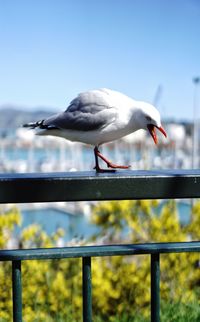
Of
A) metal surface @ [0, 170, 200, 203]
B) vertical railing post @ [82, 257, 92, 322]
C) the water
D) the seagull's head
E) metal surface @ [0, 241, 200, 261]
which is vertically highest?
the seagull's head

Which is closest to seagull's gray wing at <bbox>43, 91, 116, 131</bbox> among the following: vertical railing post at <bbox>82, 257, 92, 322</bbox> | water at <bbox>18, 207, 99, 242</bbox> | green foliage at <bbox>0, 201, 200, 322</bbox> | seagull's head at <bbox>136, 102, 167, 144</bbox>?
seagull's head at <bbox>136, 102, 167, 144</bbox>

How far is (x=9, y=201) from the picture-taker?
4.10ft

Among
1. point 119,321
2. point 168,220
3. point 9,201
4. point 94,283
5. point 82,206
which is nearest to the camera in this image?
point 9,201

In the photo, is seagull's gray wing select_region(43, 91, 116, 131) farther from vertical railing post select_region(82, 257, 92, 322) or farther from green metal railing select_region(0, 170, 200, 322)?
vertical railing post select_region(82, 257, 92, 322)

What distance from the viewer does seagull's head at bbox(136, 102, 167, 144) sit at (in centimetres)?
170

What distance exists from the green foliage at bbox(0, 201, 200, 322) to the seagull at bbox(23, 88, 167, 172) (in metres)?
1.84

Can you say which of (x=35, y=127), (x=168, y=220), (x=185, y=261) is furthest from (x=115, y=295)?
(x=35, y=127)

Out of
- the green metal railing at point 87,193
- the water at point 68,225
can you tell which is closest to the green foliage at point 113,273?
the water at point 68,225

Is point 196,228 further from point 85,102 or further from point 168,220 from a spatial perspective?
point 85,102

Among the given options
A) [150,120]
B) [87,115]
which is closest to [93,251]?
[150,120]

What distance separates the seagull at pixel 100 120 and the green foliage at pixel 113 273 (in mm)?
1843

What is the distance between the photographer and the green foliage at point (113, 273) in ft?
13.0

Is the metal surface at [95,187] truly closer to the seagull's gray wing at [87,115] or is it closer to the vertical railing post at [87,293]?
the vertical railing post at [87,293]

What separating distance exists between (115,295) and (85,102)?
10.0ft
